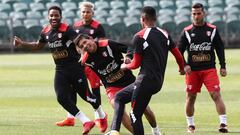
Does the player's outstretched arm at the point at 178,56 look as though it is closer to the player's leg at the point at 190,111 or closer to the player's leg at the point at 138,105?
the player's leg at the point at 138,105

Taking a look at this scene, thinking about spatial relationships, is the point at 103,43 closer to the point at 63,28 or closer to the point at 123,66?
the point at 123,66

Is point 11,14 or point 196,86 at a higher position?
point 196,86

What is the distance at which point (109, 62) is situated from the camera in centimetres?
1202

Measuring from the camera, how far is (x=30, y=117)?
16031 mm

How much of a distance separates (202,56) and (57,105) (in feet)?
18.7

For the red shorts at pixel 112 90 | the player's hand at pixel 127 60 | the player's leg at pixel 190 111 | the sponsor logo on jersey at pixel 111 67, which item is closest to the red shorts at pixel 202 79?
the player's leg at pixel 190 111

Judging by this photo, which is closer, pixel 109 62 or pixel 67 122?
pixel 109 62

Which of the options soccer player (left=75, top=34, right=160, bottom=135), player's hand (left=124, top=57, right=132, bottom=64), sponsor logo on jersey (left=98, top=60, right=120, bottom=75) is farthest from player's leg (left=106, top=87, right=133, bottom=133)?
player's hand (left=124, top=57, right=132, bottom=64)

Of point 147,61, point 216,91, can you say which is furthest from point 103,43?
point 216,91

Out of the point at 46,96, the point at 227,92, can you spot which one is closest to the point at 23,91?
the point at 46,96

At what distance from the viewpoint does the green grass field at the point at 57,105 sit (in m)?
14.0

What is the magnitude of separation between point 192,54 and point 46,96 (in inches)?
293

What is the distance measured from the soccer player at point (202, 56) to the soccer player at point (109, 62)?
175 centimetres

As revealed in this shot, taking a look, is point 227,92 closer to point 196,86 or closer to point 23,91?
point 23,91
